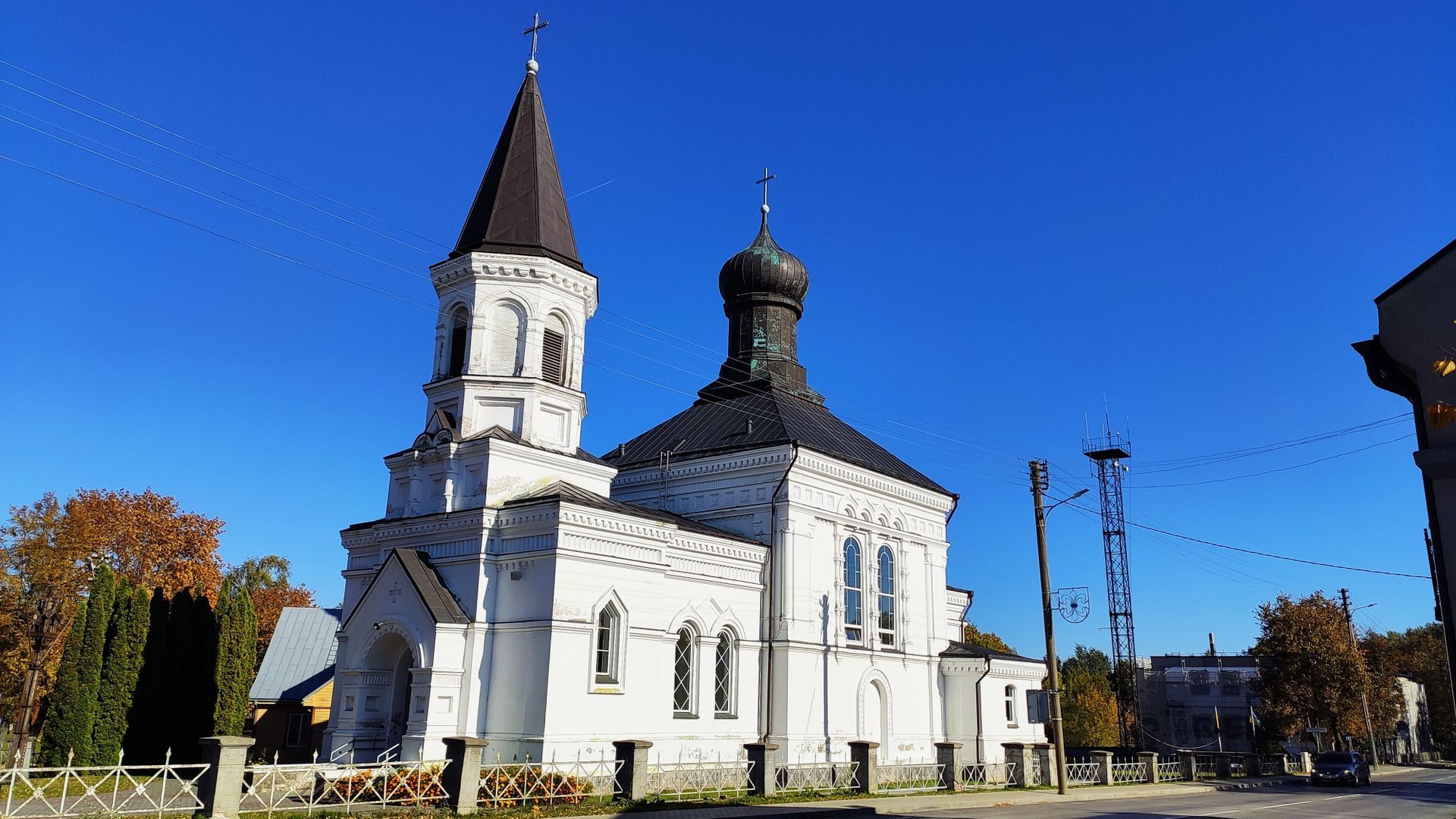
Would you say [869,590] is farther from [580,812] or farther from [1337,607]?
[1337,607]

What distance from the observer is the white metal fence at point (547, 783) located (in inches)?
711

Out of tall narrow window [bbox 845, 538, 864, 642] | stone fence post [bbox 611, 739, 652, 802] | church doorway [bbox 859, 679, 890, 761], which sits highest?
tall narrow window [bbox 845, 538, 864, 642]

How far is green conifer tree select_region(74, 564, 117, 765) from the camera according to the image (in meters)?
23.5

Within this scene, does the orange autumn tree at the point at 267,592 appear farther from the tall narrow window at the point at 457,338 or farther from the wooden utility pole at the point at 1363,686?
the wooden utility pole at the point at 1363,686

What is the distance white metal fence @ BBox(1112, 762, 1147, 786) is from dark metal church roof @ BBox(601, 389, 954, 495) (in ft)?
32.7

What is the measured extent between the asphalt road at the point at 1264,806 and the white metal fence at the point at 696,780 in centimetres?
421

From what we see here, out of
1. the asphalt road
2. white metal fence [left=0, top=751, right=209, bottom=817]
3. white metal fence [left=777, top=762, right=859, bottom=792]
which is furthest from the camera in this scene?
white metal fence [left=777, top=762, right=859, bottom=792]

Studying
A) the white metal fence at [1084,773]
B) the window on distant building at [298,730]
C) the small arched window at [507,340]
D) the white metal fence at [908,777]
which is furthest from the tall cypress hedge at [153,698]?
the white metal fence at [1084,773]

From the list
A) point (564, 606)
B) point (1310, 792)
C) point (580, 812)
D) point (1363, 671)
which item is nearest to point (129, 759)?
point (564, 606)

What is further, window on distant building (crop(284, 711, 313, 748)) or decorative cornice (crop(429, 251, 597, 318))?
window on distant building (crop(284, 711, 313, 748))

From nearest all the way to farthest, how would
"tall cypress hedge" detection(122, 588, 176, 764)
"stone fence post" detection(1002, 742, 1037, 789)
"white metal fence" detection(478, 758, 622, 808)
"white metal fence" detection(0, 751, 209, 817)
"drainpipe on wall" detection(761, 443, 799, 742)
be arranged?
"white metal fence" detection(0, 751, 209, 817) < "white metal fence" detection(478, 758, 622, 808) < "tall cypress hedge" detection(122, 588, 176, 764) < "drainpipe on wall" detection(761, 443, 799, 742) < "stone fence post" detection(1002, 742, 1037, 789)

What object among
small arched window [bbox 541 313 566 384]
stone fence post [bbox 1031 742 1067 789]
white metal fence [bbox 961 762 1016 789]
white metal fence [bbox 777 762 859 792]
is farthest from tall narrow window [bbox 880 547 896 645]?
small arched window [bbox 541 313 566 384]

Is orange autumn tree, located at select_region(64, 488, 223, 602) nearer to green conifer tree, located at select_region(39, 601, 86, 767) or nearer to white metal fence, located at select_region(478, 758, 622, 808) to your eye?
green conifer tree, located at select_region(39, 601, 86, 767)

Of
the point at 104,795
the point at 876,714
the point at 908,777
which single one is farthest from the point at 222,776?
the point at 876,714
